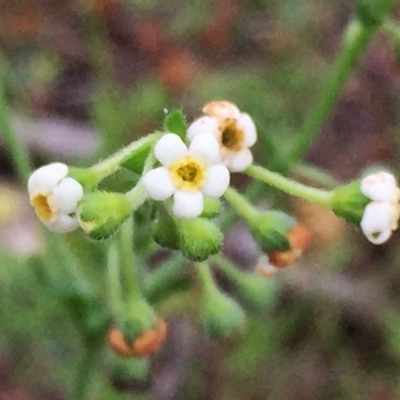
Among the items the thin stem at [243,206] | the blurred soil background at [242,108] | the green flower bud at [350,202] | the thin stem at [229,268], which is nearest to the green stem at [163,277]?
the thin stem at [229,268]

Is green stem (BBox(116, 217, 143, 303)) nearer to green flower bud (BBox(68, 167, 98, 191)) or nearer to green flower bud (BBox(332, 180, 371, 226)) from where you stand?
green flower bud (BBox(68, 167, 98, 191))

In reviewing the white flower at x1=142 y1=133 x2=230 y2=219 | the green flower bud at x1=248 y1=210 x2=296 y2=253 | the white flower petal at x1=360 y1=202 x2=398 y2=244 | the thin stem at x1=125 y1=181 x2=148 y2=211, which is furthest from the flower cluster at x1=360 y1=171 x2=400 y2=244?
the thin stem at x1=125 y1=181 x2=148 y2=211

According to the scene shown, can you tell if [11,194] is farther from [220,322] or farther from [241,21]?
[220,322]

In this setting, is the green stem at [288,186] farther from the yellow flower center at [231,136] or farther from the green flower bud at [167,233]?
the green flower bud at [167,233]

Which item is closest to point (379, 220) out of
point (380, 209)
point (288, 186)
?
point (380, 209)

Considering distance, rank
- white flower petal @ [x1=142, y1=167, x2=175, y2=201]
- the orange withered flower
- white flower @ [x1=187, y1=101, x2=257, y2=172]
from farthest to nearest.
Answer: the orange withered flower, white flower @ [x1=187, y1=101, x2=257, y2=172], white flower petal @ [x1=142, y1=167, x2=175, y2=201]

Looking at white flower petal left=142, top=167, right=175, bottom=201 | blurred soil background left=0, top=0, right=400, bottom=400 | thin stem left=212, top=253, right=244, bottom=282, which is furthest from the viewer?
blurred soil background left=0, top=0, right=400, bottom=400

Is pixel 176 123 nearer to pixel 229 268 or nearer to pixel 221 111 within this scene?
pixel 221 111
